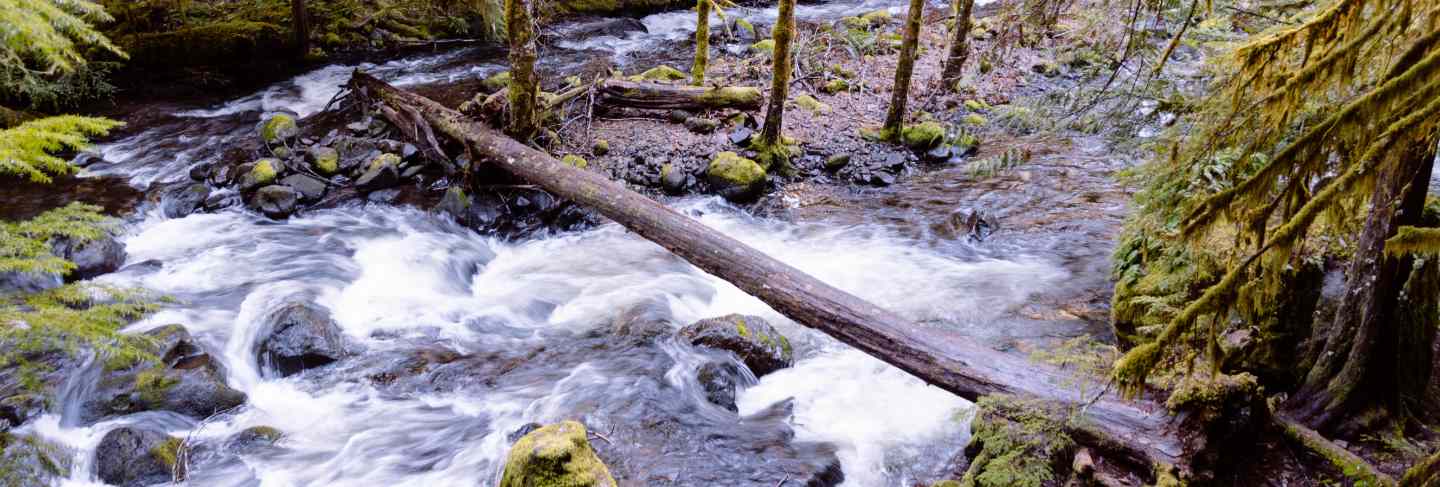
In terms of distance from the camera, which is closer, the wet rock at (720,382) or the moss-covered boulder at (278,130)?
the wet rock at (720,382)

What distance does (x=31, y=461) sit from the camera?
215 inches

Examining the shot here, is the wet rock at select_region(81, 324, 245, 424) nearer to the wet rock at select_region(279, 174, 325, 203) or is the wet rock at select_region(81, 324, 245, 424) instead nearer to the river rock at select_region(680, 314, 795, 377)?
the wet rock at select_region(279, 174, 325, 203)

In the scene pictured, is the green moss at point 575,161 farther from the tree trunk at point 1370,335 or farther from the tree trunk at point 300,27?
the tree trunk at point 300,27

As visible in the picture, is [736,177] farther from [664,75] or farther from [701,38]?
[664,75]

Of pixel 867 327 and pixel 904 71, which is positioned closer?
pixel 867 327

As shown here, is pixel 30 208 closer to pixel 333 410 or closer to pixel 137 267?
pixel 137 267

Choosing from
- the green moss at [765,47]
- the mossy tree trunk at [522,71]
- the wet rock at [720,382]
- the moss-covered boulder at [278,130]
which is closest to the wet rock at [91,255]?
the moss-covered boulder at [278,130]

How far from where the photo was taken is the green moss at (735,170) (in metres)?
10.6

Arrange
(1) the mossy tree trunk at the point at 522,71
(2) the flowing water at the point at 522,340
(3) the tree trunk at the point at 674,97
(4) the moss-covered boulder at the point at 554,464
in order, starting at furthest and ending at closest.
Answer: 1. (3) the tree trunk at the point at 674,97
2. (1) the mossy tree trunk at the point at 522,71
3. (2) the flowing water at the point at 522,340
4. (4) the moss-covered boulder at the point at 554,464

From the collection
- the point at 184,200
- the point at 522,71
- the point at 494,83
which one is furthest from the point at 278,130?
the point at 522,71

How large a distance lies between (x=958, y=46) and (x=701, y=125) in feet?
16.3

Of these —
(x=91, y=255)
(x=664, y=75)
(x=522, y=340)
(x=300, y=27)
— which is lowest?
(x=522, y=340)

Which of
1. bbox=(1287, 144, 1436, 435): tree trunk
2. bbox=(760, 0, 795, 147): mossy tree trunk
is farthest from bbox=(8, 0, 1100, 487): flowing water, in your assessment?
bbox=(1287, 144, 1436, 435): tree trunk

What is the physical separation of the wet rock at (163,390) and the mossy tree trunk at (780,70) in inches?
290
